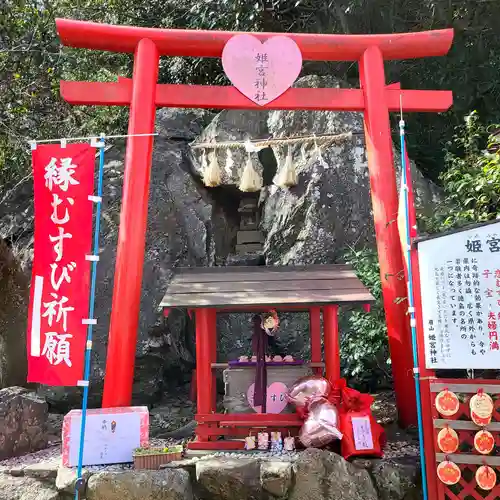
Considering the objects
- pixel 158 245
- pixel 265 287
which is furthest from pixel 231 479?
pixel 158 245

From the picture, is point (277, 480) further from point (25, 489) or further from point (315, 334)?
point (25, 489)

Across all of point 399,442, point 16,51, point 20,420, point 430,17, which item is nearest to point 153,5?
point 16,51

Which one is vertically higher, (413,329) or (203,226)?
(203,226)

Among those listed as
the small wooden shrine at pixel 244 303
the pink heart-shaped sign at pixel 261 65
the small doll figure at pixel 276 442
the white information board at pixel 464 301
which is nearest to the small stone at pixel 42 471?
the small wooden shrine at pixel 244 303

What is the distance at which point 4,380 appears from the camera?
295 inches

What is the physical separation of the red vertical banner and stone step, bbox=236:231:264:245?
4896 mm

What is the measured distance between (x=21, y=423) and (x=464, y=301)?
4668 millimetres

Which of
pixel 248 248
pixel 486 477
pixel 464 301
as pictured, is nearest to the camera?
pixel 486 477

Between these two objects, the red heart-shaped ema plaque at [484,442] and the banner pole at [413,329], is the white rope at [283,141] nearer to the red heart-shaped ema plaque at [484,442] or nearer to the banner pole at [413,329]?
the banner pole at [413,329]

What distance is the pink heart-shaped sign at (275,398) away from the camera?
5.27m

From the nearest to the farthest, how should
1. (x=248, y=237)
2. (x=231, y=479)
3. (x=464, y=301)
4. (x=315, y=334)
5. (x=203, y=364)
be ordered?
(x=464, y=301), (x=231, y=479), (x=203, y=364), (x=315, y=334), (x=248, y=237)

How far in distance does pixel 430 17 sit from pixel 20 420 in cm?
929

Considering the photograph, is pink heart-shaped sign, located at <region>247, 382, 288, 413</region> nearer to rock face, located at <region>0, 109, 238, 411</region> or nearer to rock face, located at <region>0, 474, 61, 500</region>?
rock face, located at <region>0, 474, 61, 500</region>

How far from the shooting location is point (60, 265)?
4609 millimetres
